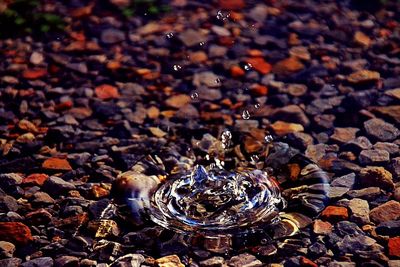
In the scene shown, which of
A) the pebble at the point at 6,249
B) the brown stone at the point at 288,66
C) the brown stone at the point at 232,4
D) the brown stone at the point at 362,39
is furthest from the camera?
the brown stone at the point at 232,4

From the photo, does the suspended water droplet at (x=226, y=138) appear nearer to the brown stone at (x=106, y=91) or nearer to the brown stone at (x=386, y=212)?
the brown stone at (x=106, y=91)

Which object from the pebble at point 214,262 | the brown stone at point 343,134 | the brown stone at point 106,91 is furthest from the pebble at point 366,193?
the brown stone at point 106,91

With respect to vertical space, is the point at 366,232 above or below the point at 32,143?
above

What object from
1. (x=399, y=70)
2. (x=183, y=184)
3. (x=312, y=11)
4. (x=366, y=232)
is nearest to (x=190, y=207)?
(x=183, y=184)

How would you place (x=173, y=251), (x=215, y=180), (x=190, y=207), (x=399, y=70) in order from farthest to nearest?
(x=399, y=70) < (x=215, y=180) < (x=190, y=207) < (x=173, y=251)

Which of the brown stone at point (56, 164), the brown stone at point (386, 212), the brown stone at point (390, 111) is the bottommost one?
the brown stone at point (56, 164)

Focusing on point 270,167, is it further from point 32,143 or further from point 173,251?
point 32,143

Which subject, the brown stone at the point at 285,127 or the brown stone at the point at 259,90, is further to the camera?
the brown stone at the point at 259,90
